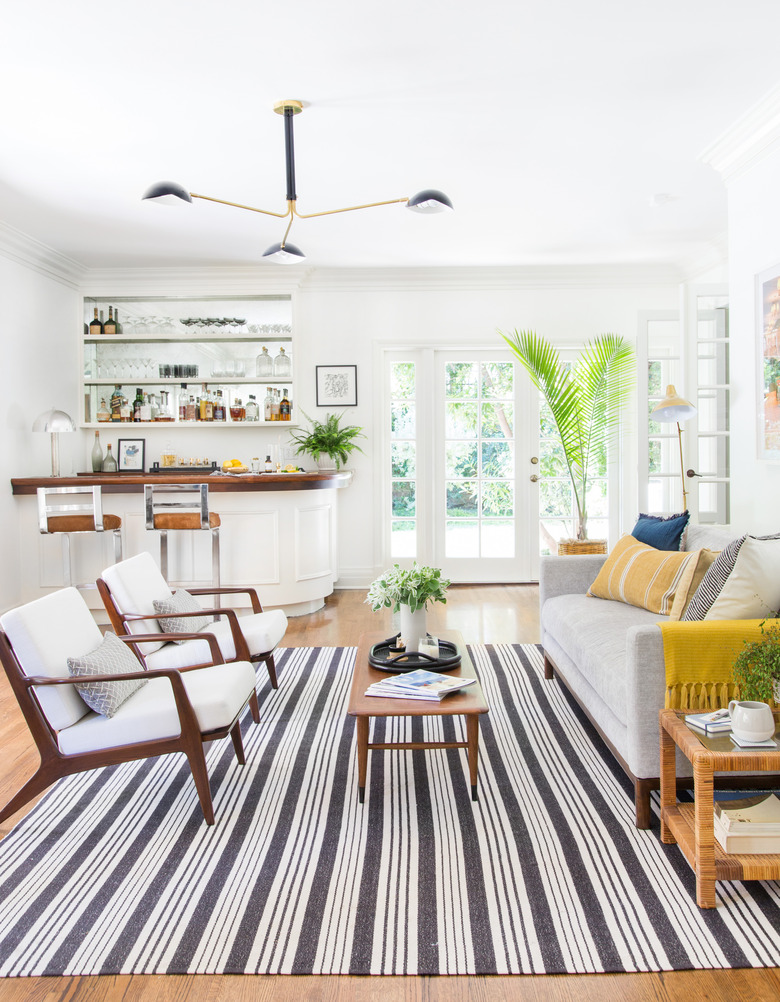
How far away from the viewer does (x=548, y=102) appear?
3.08m

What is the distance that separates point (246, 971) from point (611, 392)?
4.94 m

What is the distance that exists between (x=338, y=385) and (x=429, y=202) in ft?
9.88

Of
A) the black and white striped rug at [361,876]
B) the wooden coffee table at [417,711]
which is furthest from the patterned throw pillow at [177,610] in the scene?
the wooden coffee table at [417,711]

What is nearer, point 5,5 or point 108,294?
point 5,5

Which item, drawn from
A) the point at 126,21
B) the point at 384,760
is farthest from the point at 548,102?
the point at 384,760

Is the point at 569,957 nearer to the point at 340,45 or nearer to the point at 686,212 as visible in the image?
the point at 340,45

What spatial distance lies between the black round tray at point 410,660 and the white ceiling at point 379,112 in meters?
2.28

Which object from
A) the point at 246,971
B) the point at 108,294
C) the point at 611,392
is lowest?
the point at 246,971

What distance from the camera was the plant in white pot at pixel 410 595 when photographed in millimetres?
2717

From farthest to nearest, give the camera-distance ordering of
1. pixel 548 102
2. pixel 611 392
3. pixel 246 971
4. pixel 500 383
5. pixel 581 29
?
pixel 500 383
pixel 611 392
pixel 548 102
pixel 581 29
pixel 246 971

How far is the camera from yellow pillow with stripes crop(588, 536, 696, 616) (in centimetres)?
294

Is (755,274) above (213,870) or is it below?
above

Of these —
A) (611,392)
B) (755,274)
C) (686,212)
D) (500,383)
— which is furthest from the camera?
(500,383)

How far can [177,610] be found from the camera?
3.05 m
